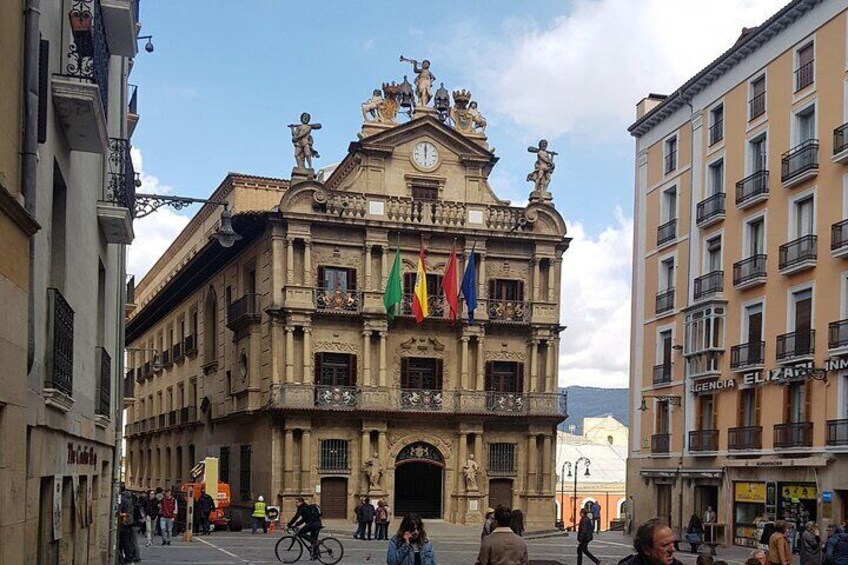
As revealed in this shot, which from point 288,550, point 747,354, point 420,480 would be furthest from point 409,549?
point 420,480

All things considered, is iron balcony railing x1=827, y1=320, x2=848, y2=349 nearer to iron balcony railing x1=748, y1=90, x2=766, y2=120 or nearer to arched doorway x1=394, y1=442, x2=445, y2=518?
iron balcony railing x1=748, y1=90, x2=766, y2=120

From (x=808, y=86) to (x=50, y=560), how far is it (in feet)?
104

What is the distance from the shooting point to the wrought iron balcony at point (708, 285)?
4306 cm

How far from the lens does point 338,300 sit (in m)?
48.7

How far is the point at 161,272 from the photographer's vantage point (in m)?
82.1

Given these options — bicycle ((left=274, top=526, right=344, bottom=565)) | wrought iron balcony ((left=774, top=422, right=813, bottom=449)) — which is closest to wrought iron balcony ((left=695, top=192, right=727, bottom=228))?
wrought iron balcony ((left=774, top=422, right=813, bottom=449))

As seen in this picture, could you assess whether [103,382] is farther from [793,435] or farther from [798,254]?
[798,254]

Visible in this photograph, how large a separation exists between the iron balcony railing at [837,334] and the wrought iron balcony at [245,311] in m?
23.5

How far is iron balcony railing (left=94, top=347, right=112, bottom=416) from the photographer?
1817 cm

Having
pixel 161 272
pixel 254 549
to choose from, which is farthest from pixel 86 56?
pixel 161 272

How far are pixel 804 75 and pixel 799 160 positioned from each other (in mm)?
2948

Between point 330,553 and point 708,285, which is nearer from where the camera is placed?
point 330,553

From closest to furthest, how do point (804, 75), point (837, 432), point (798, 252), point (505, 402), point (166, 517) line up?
1. point (837, 432)
2. point (166, 517)
3. point (798, 252)
4. point (804, 75)
5. point (505, 402)

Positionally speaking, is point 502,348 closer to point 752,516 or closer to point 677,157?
point 677,157
